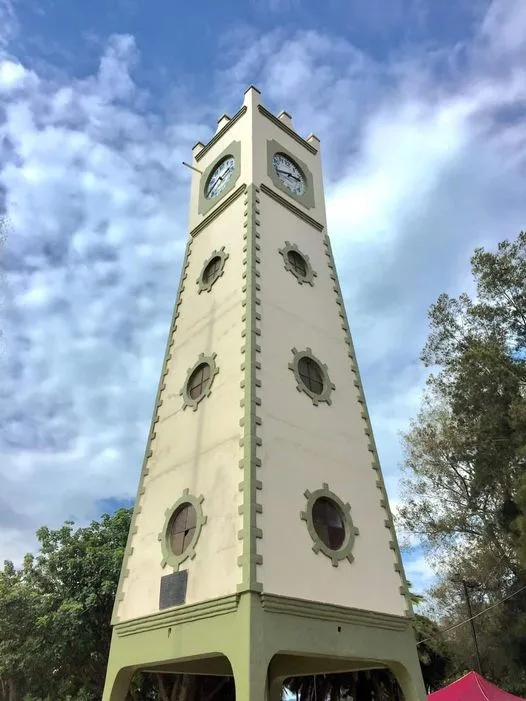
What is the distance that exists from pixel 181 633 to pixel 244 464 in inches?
115

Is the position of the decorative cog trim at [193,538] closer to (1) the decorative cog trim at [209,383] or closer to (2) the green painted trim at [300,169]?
(1) the decorative cog trim at [209,383]

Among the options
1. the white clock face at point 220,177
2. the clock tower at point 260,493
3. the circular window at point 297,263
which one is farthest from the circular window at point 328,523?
the white clock face at point 220,177

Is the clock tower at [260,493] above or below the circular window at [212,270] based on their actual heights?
below

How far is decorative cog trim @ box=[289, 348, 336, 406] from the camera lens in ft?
36.2

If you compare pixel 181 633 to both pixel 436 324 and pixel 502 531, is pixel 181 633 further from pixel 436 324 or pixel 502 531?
pixel 436 324

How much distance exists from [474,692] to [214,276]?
15.0m

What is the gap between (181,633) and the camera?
8.48 m

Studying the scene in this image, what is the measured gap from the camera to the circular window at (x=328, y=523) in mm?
9336

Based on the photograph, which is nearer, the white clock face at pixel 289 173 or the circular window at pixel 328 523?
the circular window at pixel 328 523

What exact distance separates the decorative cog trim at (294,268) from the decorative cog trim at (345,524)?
18.5 ft

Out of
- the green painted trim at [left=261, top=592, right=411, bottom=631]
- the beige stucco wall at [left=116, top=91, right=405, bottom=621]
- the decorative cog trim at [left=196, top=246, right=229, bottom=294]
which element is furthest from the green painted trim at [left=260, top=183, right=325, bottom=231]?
the green painted trim at [left=261, top=592, right=411, bottom=631]

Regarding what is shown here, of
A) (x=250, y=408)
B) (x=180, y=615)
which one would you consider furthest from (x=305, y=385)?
(x=180, y=615)

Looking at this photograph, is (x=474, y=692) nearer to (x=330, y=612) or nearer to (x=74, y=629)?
(x=330, y=612)

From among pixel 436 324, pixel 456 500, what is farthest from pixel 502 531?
pixel 436 324
